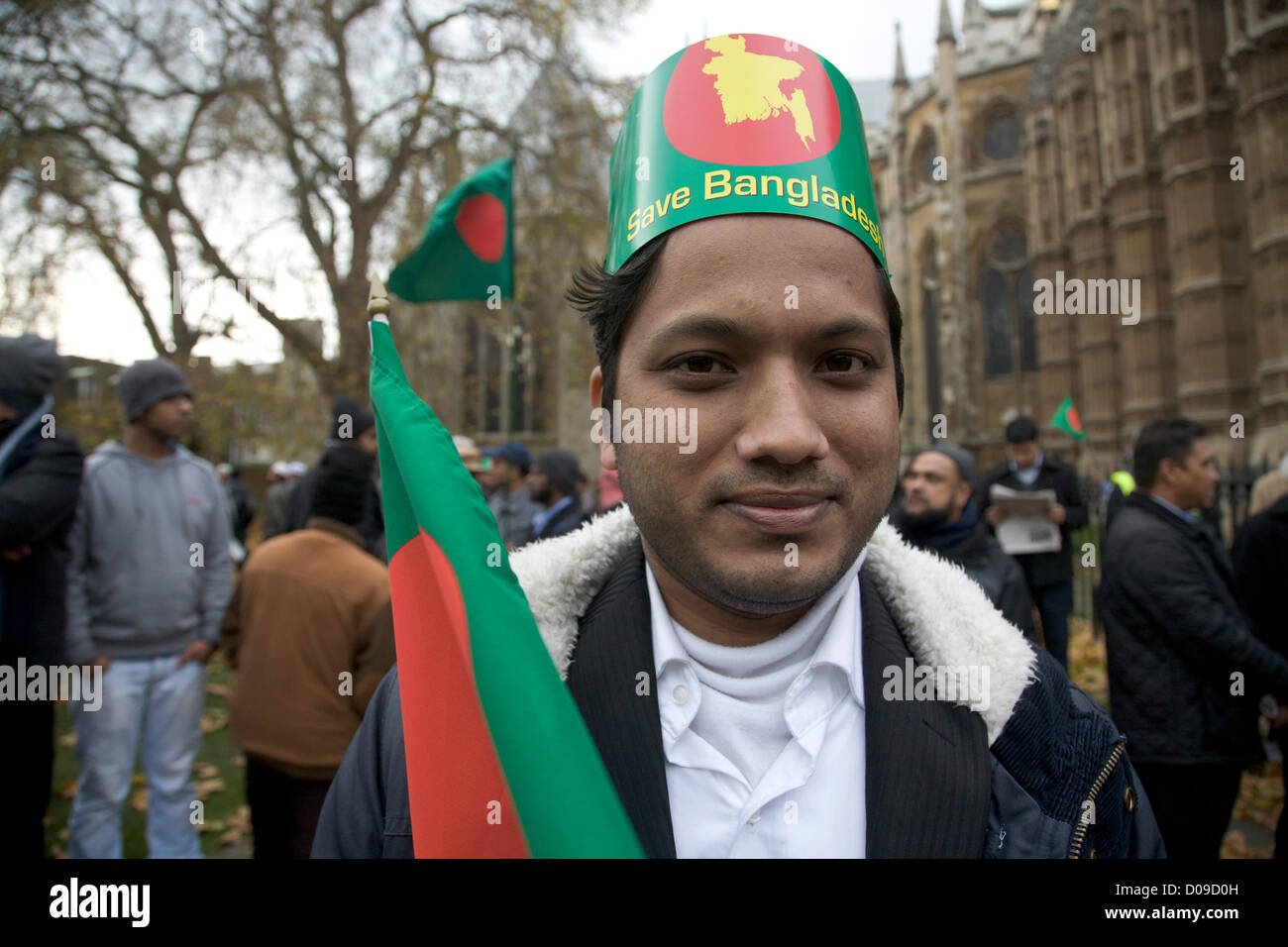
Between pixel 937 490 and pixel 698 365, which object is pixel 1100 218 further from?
pixel 698 365

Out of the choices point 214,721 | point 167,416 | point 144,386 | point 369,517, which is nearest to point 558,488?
point 369,517

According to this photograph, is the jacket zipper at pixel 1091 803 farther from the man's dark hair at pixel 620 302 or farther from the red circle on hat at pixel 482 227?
the red circle on hat at pixel 482 227

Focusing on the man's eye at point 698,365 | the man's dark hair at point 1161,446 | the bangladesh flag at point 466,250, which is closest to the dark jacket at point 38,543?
the bangladesh flag at point 466,250

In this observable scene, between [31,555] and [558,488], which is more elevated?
[558,488]

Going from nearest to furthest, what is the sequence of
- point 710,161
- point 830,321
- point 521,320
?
point 830,321 < point 710,161 < point 521,320

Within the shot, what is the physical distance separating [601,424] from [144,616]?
131 inches

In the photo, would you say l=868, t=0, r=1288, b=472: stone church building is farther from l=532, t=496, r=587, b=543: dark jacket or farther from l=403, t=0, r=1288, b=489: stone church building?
l=532, t=496, r=587, b=543: dark jacket

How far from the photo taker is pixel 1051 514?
6.25 metres

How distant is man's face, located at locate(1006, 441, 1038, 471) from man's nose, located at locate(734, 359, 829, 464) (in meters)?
6.15

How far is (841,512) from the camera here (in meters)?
1.14

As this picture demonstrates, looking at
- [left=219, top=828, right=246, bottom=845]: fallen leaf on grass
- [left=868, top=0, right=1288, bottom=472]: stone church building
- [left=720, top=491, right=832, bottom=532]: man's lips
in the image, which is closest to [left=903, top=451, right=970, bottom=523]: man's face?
[left=868, top=0, right=1288, bottom=472]: stone church building

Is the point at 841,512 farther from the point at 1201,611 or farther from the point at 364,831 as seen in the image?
the point at 1201,611
